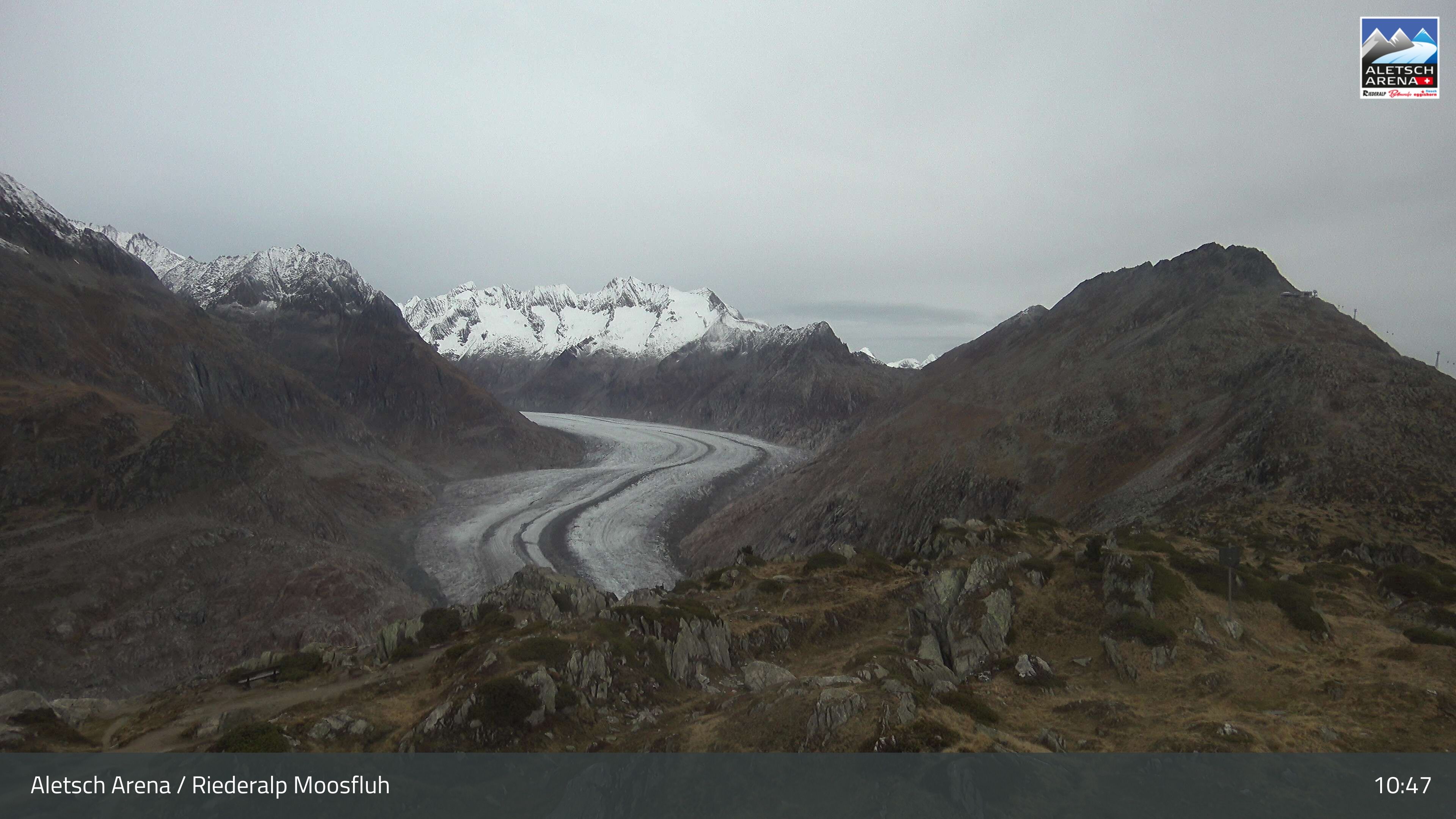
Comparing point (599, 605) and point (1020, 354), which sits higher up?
point (1020, 354)

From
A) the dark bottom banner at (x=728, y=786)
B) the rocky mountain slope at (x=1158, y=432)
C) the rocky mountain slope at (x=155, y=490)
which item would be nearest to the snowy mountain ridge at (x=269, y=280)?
the rocky mountain slope at (x=155, y=490)

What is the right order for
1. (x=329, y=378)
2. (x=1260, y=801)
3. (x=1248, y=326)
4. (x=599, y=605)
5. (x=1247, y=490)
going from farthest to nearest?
(x=329, y=378), (x=1248, y=326), (x=1247, y=490), (x=599, y=605), (x=1260, y=801)

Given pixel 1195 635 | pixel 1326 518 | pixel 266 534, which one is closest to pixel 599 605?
pixel 1195 635

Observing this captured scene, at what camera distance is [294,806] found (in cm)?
1692

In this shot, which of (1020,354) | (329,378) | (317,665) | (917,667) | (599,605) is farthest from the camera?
(329,378)

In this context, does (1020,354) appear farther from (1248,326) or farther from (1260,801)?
(1260,801)

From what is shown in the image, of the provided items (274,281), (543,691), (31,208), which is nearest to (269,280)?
(274,281)

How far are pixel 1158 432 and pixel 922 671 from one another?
48922 mm

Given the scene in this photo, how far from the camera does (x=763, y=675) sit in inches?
1010

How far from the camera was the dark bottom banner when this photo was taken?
48.0 ft

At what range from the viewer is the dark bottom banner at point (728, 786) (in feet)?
48.0

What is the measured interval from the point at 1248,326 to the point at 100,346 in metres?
132

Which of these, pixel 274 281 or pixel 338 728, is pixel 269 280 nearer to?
pixel 274 281

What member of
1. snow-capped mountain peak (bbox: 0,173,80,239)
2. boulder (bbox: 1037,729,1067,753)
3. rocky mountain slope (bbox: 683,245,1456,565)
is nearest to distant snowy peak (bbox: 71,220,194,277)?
snow-capped mountain peak (bbox: 0,173,80,239)
